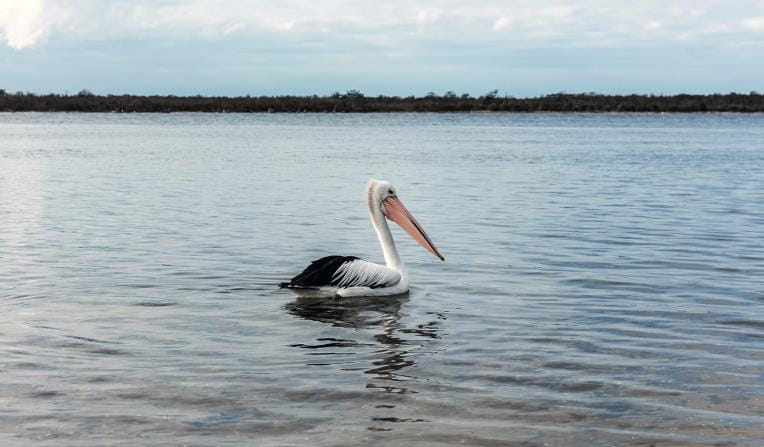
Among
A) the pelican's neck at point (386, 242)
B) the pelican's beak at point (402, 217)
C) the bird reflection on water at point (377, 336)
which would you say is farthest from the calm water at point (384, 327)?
the pelican's beak at point (402, 217)

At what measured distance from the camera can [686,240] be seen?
11680mm

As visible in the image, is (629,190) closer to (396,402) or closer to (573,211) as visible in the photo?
(573,211)

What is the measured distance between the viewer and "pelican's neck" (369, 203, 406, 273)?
8394 mm

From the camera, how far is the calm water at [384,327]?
473 cm

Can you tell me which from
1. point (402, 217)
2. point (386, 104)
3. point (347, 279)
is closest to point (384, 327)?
point (347, 279)

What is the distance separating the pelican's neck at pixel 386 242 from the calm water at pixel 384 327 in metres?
0.28

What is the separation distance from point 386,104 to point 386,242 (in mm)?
106270

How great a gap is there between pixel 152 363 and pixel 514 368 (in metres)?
2.11

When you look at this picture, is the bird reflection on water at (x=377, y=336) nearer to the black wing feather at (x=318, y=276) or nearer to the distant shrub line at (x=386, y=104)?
the black wing feather at (x=318, y=276)

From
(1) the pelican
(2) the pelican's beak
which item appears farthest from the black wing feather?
(2) the pelican's beak

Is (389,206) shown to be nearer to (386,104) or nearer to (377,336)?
(377,336)

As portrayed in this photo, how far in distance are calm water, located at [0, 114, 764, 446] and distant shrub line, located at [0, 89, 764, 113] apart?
88675 millimetres

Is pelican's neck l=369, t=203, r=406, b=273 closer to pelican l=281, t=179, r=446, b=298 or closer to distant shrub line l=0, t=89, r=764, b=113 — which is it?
pelican l=281, t=179, r=446, b=298

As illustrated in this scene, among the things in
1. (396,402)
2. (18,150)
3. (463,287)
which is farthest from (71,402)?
(18,150)
